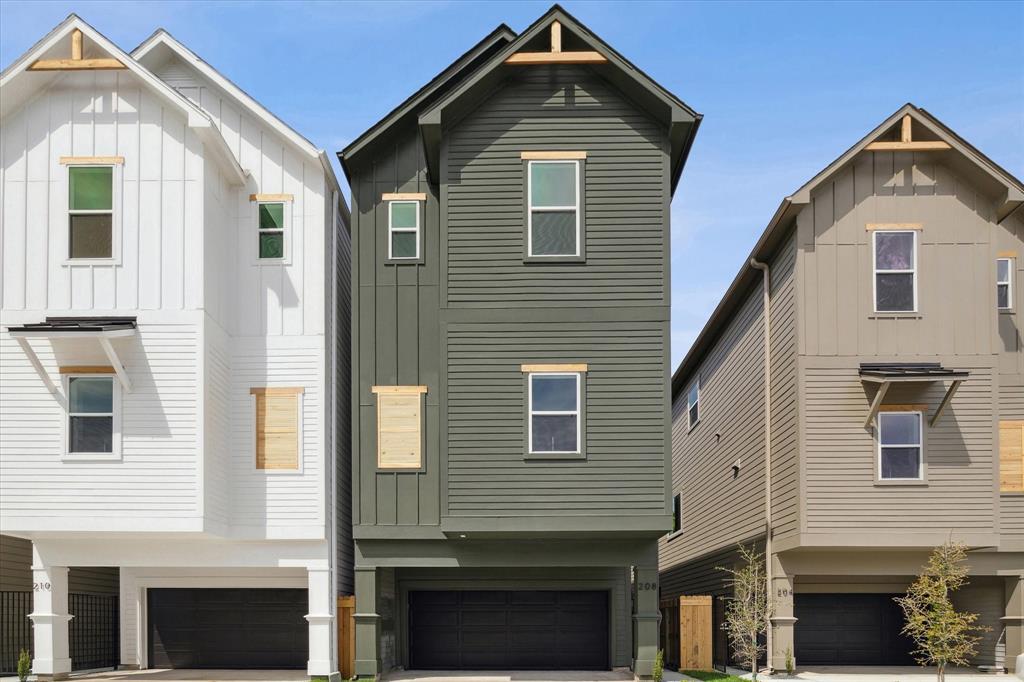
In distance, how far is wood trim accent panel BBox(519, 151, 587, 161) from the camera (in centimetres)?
2216

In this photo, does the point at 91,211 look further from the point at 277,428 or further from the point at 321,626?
the point at 321,626

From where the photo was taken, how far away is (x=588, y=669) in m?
26.2

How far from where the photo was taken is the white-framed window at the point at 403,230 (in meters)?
22.8

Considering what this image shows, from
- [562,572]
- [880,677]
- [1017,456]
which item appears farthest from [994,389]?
[562,572]

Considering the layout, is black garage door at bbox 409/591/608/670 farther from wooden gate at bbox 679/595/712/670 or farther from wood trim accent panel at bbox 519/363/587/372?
wood trim accent panel at bbox 519/363/587/372

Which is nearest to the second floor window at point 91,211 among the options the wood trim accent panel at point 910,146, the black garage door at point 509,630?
the black garage door at point 509,630

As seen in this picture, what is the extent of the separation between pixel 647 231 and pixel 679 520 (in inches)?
757

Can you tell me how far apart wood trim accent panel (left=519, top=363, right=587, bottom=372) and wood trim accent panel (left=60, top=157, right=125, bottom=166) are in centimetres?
822

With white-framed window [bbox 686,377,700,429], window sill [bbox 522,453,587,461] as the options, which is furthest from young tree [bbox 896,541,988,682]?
white-framed window [bbox 686,377,700,429]

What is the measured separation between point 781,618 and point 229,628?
1203 cm

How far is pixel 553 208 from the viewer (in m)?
22.1

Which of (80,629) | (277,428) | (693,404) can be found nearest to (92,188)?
(277,428)

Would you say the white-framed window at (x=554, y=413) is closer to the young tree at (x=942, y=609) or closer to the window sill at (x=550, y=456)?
the window sill at (x=550, y=456)

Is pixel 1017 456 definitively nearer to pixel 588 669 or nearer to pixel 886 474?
pixel 886 474
